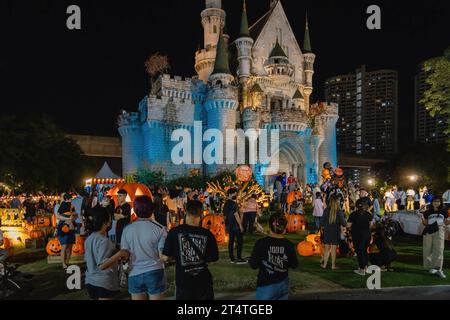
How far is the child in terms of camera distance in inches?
185

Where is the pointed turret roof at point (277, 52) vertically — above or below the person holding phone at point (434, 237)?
above

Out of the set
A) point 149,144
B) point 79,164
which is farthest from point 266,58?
point 79,164

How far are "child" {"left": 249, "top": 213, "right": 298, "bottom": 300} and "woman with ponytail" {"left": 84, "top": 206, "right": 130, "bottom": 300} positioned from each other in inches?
65.9

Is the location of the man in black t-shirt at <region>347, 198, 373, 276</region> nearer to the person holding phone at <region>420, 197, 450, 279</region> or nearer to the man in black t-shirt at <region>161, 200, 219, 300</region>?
the person holding phone at <region>420, 197, 450, 279</region>

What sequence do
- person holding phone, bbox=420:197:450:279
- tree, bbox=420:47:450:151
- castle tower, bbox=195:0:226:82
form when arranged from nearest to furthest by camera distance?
person holding phone, bbox=420:197:450:279 → tree, bbox=420:47:450:151 → castle tower, bbox=195:0:226:82

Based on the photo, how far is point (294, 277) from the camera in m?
8.71

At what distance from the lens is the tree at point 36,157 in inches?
1158

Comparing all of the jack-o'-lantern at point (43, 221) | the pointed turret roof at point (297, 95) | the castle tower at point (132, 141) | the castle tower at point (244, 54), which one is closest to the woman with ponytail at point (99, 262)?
the jack-o'-lantern at point (43, 221)

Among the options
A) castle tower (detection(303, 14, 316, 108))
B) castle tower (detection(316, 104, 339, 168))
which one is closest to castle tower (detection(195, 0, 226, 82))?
castle tower (detection(303, 14, 316, 108))

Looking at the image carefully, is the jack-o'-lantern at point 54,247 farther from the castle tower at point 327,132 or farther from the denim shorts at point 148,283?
the castle tower at point 327,132

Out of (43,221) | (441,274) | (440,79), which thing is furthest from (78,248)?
(440,79)

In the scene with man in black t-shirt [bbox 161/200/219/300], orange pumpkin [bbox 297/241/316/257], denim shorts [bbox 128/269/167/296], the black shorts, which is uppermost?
man in black t-shirt [bbox 161/200/219/300]

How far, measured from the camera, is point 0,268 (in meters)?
7.95

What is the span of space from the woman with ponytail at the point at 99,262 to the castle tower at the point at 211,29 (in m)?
41.7
